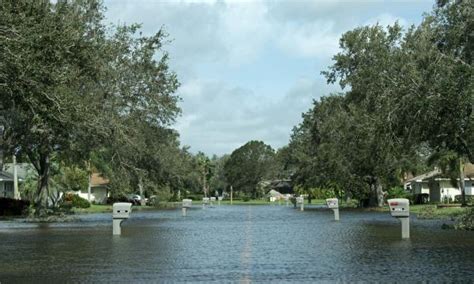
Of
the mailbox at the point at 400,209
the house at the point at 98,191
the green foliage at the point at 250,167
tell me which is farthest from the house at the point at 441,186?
the green foliage at the point at 250,167

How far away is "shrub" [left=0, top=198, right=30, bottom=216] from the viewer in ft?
166

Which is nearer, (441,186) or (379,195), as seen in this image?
(379,195)

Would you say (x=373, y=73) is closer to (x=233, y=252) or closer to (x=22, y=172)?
(x=233, y=252)

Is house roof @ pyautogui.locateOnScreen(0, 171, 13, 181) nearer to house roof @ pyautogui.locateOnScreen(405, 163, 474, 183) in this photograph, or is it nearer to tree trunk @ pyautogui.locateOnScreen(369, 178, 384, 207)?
tree trunk @ pyautogui.locateOnScreen(369, 178, 384, 207)

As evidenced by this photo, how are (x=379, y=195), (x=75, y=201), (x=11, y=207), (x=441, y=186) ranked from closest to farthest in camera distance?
1. (x=11, y=207)
2. (x=379, y=195)
3. (x=75, y=201)
4. (x=441, y=186)

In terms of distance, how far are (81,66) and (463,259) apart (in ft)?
51.7

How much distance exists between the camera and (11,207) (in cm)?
5097

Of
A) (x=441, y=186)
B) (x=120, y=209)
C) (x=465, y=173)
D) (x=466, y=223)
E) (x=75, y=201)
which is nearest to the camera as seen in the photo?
(x=120, y=209)

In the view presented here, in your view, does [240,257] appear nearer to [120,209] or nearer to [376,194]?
[120,209]

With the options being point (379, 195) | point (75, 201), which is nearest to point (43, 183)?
point (75, 201)

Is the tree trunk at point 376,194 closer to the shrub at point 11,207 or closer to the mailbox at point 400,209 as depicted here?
the shrub at point 11,207

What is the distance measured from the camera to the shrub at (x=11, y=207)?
166 feet

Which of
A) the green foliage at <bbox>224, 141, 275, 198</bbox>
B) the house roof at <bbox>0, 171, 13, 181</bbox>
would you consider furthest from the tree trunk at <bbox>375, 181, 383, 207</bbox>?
the green foliage at <bbox>224, 141, 275, 198</bbox>

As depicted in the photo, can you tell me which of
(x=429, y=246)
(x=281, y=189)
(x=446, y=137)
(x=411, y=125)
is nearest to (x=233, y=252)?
(x=429, y=246)
